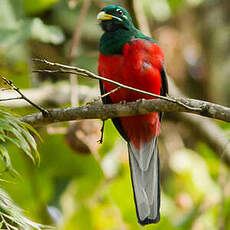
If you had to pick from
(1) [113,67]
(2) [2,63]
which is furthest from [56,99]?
(1) [113,67]

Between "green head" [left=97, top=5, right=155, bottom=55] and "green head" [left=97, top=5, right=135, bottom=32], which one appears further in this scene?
"green head" [left=97, top=5, right=135, bottom=32]

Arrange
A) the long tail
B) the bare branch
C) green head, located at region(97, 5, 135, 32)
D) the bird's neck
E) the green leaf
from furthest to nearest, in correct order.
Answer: the green leaf, the bare branch, green head, located at region(97, 5, 135, 32), the bird's neck, the long tail

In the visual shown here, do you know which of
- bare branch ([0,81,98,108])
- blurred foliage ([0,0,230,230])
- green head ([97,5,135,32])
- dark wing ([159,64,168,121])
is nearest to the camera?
dark wing ([159,64,168,121])

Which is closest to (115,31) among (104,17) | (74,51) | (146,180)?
(104,17)

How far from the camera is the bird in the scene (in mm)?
4359

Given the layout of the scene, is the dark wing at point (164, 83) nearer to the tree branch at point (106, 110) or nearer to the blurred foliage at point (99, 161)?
the blurred foliage at point (99, 161)

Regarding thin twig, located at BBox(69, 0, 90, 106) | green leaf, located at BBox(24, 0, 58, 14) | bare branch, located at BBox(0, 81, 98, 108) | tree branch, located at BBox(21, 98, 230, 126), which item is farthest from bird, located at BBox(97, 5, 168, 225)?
green leaf, located at BBox(24, 0, 58, 14)

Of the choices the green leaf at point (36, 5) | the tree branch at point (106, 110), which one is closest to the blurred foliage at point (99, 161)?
the green leaf at point (36, 5)

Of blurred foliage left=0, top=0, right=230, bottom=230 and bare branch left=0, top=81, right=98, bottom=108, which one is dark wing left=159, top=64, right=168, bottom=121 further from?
bare branch left=0, top=81, right=98, bottom=108

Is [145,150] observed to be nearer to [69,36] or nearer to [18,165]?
[18,165]

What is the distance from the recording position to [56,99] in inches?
228

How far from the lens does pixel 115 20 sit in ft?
15.9

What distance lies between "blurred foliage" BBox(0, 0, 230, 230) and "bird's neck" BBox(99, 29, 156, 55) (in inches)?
15.4

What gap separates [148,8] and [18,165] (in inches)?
98.0
